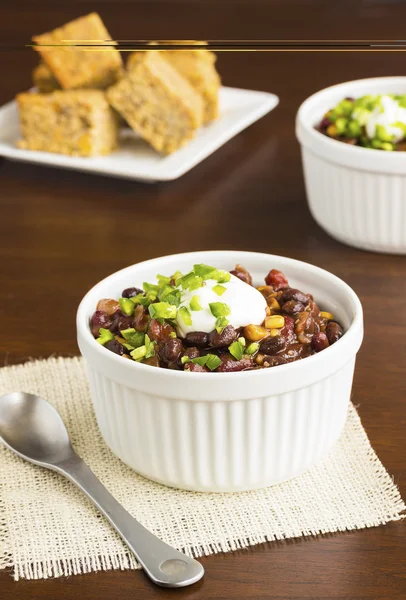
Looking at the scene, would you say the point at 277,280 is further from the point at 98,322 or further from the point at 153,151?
the point at 153,151

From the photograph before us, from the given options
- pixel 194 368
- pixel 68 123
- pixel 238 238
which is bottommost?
pixel 238 238

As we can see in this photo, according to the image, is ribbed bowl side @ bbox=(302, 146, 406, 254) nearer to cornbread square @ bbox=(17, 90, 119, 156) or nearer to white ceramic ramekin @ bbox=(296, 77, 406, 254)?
Answer: white ceramic ramekin @ bbox=(296, 77, 406, 254)

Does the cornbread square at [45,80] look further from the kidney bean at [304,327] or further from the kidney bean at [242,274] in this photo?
the kidney bean at [304,327]

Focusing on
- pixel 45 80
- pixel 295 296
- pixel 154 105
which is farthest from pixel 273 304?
pixel 45 80

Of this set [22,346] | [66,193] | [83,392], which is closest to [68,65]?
[66,193]

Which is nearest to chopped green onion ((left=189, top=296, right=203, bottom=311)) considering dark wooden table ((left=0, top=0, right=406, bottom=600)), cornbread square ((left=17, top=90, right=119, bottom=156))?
dark wooden table ((left=0, top=0, right=406, bottom=600))

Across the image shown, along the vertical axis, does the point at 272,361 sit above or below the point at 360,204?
above

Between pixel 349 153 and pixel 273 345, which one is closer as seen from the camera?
pixel 273 345
